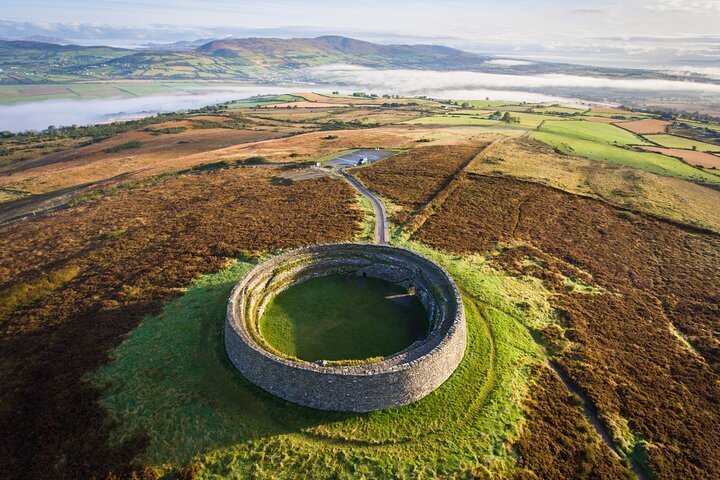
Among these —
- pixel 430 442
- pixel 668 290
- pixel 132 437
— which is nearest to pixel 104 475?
pixel 132 437

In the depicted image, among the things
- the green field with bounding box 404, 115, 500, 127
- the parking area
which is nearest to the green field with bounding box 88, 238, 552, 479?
the parking area

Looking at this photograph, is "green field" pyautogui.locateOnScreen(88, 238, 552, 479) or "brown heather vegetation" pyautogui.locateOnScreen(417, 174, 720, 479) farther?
"brown heather vegetation" pyautogui.locateOnScreen(417, 174, 720, 479)

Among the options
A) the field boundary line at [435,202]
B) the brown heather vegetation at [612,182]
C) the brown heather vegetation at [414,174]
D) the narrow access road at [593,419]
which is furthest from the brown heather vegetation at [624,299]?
the brown heather vegetation at [414,174]

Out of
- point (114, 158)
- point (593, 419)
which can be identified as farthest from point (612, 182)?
point (114, 158)

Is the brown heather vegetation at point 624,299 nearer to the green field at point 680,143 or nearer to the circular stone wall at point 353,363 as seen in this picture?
the circular stone wall at point 353,363

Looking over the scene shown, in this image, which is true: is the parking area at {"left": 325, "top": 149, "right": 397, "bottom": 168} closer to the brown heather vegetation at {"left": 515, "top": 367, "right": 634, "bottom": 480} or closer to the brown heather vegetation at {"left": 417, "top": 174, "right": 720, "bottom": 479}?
the brown heather vegetation at {"left": 417, "top": 174, "right": 720, "bottom": 479}
